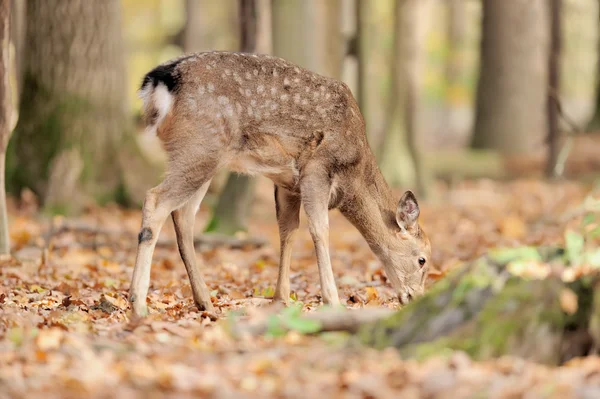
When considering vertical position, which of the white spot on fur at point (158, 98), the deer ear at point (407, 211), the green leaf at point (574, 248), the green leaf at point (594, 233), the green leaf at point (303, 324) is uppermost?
the white spot on fur at point (158, 98)

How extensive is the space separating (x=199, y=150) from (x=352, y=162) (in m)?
1.29

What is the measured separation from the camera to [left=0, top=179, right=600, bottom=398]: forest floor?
3809mm

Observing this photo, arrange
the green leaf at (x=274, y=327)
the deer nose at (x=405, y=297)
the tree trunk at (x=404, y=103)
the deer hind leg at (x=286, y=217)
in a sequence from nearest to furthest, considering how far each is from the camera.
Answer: the green leaf at (x=274, y=327) < the deer nose at (x=405, y=297) < the deer hind leg at (x=286, y=217) < the tree trunk at (x=404, y=103)

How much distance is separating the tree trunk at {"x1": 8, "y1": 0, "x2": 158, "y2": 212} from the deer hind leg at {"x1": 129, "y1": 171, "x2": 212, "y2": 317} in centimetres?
553

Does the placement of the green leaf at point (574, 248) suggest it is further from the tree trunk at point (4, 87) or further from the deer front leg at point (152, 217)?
the tree trunk at point (4, 87)

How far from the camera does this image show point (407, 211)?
7164mm

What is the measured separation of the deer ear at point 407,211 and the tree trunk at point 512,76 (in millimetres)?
11964

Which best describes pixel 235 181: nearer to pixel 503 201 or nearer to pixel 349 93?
pixel 349 93

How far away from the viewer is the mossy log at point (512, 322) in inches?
166

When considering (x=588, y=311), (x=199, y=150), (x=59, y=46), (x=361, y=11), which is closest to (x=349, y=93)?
(x=199, y=150)

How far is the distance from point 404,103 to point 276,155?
28.5ft

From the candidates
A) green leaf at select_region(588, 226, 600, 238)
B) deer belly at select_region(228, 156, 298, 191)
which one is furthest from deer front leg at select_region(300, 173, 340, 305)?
green leaf at select_region(588, 226, 600, 238)

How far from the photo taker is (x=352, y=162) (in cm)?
691

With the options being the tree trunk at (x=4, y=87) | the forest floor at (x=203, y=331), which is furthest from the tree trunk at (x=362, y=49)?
the tree trunk at (x=4, y=87)
